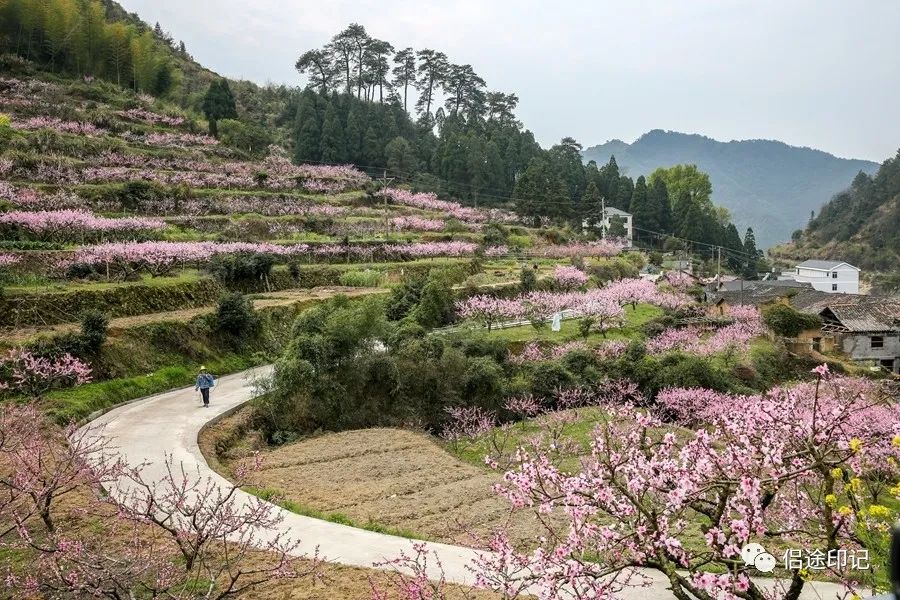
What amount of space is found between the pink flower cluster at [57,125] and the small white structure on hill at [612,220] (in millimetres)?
45063

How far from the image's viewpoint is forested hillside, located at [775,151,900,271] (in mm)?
71625

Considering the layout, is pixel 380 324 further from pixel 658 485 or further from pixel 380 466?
pixel 658 485

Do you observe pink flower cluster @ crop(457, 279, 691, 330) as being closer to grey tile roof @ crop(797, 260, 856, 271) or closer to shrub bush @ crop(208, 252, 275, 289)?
shrub bush @ crop(208, 252, 275, 289)

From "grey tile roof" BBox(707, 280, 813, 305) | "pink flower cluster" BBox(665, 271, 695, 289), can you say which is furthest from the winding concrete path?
"pink flower cluster" BBox(665, 271, 695, 289)

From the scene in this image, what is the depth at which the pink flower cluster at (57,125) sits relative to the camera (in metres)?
40.7

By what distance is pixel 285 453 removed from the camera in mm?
14836

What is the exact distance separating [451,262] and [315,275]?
9374mm

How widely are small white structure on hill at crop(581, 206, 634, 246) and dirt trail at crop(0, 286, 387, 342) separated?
40100mm

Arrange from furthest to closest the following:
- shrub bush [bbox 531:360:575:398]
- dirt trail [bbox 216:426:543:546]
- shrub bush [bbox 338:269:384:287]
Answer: shrub bush [bbox 338:269:384:287]
shrub bush [bbox 531:360:575:398]
dirt trail [bbox 216:426:543:546]

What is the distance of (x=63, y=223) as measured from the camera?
2698cm

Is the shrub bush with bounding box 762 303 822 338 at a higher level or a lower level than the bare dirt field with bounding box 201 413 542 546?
higher

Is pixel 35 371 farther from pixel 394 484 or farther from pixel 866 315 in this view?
pixel 866 315

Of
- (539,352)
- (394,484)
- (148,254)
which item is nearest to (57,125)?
(148,254)

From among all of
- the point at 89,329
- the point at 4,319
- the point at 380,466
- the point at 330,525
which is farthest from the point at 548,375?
the point at 4,319
